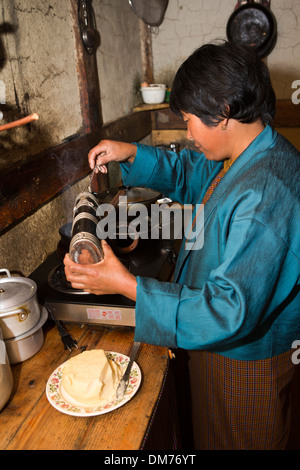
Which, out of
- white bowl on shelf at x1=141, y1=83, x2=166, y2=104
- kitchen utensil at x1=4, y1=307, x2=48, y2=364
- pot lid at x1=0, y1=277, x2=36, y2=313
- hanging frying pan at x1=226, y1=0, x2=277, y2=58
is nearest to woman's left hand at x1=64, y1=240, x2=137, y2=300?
pot lid at x1=0, y1=277, x2=36, y2=313

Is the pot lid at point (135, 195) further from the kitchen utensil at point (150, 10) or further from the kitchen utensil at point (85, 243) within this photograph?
the kitchen utensil at point (150, 10)

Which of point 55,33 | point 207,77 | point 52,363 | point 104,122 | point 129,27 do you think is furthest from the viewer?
point 129,27

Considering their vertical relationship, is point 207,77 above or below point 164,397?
above

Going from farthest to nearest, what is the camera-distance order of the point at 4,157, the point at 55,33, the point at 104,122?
the point at 104,122 → the point at 55,33 → the point at 4,157

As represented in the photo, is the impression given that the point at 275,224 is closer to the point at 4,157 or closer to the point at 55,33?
the point at 4,157

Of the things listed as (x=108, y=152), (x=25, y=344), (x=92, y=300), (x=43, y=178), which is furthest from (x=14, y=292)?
(x=108, y=152)

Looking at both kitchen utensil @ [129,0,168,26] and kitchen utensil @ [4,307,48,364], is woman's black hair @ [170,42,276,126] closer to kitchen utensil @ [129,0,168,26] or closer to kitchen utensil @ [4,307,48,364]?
kitchen utensil @ [4,307,48,364]

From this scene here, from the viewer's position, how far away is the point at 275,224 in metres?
1.10

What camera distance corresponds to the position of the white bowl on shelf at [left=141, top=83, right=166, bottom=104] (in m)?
3.49

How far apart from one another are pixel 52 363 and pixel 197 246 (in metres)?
0.73

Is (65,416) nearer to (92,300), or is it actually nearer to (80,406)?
(80,406)
